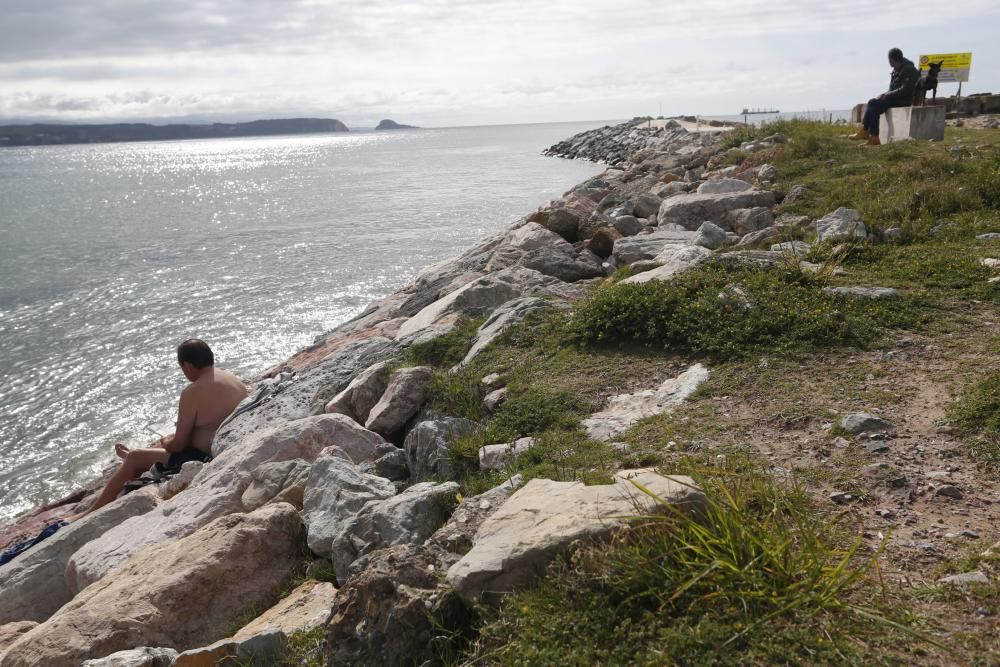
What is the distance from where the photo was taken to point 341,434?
6586 millimetres

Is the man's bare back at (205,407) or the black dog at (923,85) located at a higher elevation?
the black dog at (923,85)

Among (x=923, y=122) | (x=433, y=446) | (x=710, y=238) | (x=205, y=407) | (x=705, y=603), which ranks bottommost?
(x=205, y=407)

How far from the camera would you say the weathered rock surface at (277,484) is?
5691 millimetres

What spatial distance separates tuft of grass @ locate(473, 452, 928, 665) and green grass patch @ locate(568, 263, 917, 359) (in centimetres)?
293

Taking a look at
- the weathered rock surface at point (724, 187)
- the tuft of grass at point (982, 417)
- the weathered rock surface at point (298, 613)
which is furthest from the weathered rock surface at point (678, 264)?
the weathered rock surface at point (724, 187)

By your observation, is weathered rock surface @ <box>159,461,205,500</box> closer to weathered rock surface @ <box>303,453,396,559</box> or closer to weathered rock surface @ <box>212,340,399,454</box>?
weathered rock surface @ <box>212,340,399,454</box>

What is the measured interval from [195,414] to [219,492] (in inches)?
116

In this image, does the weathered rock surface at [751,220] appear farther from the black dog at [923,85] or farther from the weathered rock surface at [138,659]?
the weathered rock surface at [138,659]

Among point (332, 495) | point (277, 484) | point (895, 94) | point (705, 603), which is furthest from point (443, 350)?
point (895, 94)

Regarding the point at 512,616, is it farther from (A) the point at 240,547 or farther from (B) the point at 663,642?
(A) the point at 240,547

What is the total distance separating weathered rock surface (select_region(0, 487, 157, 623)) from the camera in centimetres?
638

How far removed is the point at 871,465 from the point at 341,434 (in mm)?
4211

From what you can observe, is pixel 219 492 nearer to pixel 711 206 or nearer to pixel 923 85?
pixel 711 206

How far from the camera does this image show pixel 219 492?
6.11 m
